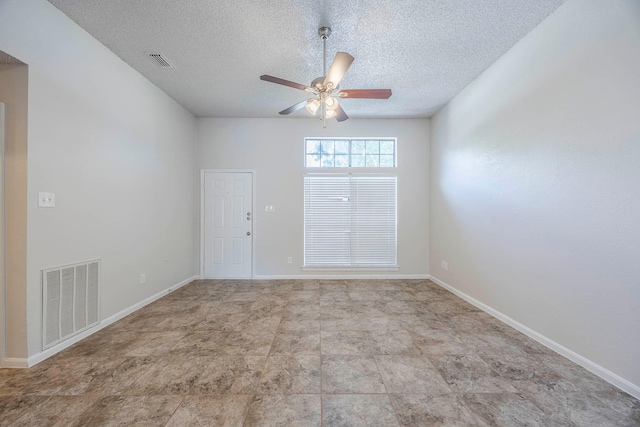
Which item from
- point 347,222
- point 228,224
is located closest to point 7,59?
Answer: point 228,224

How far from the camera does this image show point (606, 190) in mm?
1850

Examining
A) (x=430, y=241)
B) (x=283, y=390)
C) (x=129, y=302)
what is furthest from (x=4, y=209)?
(x=430, y=241)

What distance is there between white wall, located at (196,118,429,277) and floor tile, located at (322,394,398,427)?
10.1 feet

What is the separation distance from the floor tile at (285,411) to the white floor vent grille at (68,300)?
1.98 m

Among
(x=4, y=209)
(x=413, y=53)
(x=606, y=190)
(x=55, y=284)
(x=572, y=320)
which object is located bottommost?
(x=572, y=320)

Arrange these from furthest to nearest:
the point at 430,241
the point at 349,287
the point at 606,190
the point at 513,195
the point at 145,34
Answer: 1. the point at 430,241
2. the point at 349,287
3. the point at 513,195
4. the point at 145,34
5. the point at 606,190

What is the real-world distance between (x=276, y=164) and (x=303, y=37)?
8.06 ft

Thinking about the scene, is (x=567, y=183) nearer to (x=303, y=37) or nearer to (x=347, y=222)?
(x=303, y=37)

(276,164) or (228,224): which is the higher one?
(276,164)

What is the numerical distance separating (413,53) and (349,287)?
11.1 feet

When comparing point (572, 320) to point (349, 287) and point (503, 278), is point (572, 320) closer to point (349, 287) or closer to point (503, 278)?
point (503, 278)

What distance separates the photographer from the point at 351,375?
74.5 inches

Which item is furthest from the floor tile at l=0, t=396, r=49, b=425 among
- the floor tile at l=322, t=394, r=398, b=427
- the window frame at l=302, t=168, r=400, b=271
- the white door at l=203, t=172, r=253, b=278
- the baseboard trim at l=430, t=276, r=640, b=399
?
the baseboard trim at l=430, t=276, r=640, b=399

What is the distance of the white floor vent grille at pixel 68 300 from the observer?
214cm
